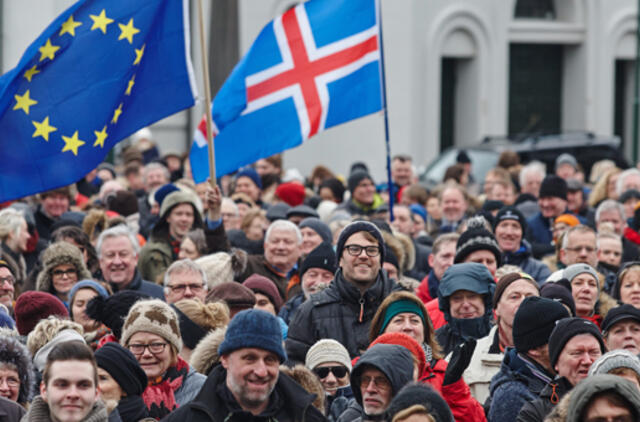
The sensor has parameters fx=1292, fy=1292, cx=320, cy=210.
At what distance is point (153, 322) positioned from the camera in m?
6.58

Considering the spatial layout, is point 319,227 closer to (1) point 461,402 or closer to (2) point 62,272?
(2) point 62,272

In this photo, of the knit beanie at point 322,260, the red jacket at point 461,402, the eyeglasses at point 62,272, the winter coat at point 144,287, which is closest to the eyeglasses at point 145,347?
the red jacket at point 461,402

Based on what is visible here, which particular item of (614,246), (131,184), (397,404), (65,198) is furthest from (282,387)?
(131,184)

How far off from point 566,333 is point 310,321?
72.1 inches

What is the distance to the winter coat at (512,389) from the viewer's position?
634 cm

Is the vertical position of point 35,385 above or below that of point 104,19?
below

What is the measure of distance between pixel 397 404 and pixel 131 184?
1167cm

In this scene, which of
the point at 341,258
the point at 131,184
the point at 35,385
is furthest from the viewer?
the point at 131,184

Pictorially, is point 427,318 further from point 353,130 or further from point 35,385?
point 353,130

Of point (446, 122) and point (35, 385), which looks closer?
point (35, 385)

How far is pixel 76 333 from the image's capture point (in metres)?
6.61

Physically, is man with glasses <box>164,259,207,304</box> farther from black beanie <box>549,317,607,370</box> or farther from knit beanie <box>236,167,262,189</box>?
knit beanie <box>236,167,262,189</box>

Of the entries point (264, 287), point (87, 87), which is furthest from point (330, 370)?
point (87, 87)

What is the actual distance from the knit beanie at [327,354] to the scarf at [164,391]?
696 millimetres
